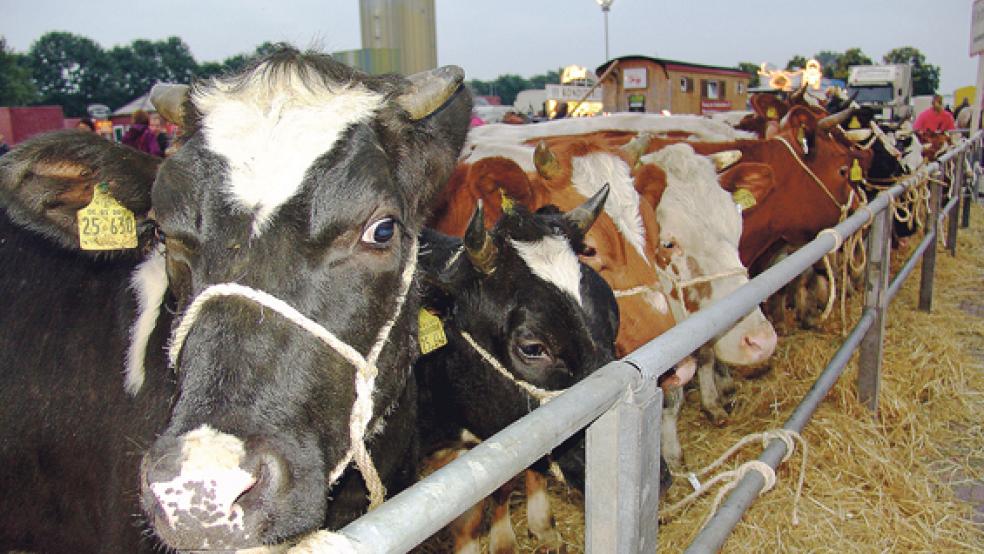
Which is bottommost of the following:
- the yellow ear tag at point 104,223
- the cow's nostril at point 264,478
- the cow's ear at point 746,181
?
the cow's nostril at point 264,478

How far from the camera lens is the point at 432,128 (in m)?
2.15

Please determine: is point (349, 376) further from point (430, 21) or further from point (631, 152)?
point (430, 21)

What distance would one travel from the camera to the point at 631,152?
4.45 meters

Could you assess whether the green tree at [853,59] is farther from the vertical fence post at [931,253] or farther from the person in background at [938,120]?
the vertical fence post at [931,253]

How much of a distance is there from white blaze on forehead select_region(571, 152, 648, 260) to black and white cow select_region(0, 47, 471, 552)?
67.7 inches

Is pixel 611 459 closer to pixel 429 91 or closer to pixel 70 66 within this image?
pixel 429 91

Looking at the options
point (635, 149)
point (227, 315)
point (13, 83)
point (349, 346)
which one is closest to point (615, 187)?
point (635, 149)

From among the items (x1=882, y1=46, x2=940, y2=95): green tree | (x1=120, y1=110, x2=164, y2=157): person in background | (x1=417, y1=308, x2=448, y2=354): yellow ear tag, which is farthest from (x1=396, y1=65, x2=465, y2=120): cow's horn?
(x1=882, y1=46, x2=940, y2=95): green tree

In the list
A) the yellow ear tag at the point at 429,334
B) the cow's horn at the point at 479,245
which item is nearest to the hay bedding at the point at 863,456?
the yellow ear tag at the point at 429,334

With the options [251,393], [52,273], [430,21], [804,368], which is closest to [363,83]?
[251,393]

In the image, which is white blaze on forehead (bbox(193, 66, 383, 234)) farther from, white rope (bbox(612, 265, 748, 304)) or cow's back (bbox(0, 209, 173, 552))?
white rope (bbox(612, 265, 748, 304))

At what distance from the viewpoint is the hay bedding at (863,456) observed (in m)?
3.12

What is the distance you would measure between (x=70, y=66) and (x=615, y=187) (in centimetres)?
10408

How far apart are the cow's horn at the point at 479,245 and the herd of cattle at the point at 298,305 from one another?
0.5 inches
